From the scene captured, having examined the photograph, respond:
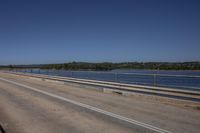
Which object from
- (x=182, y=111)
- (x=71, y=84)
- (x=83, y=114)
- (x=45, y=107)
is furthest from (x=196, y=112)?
(x=71, y=84)

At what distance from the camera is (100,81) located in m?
20.4

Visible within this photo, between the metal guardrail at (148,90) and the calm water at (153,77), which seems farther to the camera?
the calm water at (153,77)

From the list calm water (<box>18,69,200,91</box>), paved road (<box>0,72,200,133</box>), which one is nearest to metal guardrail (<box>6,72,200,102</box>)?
calm water (<box>18,69,200,91</box>)

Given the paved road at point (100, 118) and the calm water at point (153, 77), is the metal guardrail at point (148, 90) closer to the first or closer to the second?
the calm water at point (153, 77)

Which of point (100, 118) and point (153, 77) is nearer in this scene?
point (100, 118)

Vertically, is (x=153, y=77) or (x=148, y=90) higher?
(x=153, y=77)

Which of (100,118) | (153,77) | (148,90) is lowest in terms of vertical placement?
(100,118)

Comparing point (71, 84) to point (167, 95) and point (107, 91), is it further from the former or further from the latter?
point (167, 95)

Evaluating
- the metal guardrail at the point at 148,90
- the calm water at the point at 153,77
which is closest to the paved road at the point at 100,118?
the metal guardrail at the point at 148,90

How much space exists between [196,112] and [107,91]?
8.19 m

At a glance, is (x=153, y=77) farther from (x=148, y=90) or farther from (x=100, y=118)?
(x=100, y=118)

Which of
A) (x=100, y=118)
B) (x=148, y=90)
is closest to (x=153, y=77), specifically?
(x=148, y=90)

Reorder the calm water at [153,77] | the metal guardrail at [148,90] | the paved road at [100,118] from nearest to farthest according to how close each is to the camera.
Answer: the paved road at [100,118]
the metal guardrail at [148,90]
the calm water at [153,77]

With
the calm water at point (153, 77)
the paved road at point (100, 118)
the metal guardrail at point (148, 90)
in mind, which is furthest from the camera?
the calm water at point (153, 77)
